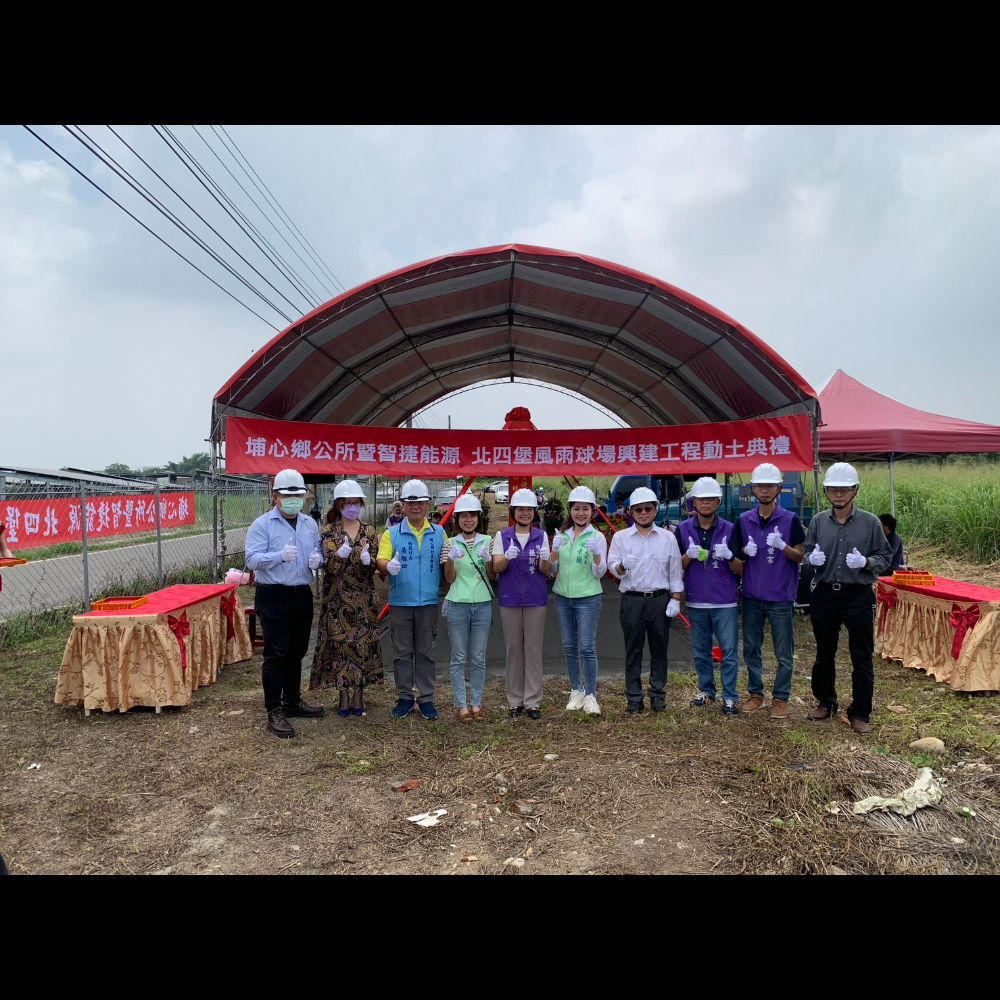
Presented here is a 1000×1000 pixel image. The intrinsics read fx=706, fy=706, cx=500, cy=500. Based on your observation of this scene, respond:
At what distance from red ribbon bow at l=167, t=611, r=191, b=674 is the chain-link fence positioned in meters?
1.44

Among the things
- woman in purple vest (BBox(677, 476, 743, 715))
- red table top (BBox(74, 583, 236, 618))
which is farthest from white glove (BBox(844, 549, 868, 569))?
red table top (BBox(74, 583, 236, 618))

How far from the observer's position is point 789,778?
4.08 metres

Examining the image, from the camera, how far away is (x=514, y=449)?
8.35 m

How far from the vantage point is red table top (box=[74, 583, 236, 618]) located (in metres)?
5.45

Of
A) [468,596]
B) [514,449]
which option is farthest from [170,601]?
[514,449]

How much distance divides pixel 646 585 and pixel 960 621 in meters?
2.99

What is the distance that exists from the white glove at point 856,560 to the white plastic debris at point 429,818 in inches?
124

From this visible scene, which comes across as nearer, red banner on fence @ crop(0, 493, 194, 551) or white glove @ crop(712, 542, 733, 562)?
white glove @ crop(712, 542, 733, 562)

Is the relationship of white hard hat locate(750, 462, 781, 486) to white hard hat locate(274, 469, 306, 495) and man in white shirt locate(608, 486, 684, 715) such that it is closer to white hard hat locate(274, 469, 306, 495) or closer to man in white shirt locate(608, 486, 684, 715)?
man in white shirt locate(608, 486, 684, 715)

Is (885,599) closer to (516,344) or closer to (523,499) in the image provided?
(523,499)

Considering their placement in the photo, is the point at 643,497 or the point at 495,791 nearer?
the point at 495,791

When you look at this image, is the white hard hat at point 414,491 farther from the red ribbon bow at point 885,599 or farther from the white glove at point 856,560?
the red ribbon bow at point 885,599

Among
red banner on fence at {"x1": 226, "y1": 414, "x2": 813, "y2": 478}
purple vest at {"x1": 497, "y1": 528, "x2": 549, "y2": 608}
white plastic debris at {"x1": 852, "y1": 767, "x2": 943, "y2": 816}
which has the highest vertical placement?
red banner on fence at {"x1": 226, "y1": 414, "x2": 813, "y2": 478}

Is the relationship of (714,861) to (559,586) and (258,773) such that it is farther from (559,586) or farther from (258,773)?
(258,773)
